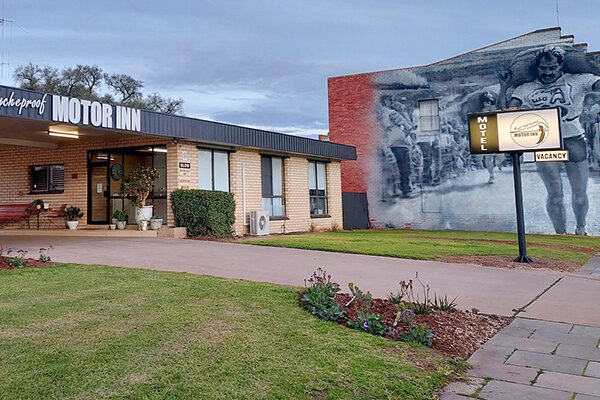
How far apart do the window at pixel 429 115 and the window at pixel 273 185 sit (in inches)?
428

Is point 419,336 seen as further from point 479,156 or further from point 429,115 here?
point 429,115

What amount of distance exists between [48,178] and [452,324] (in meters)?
15.4

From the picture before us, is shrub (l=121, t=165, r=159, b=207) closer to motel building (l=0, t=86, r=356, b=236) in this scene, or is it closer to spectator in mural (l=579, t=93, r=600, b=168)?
motel building (l=0, t=86, r=356, b=236)

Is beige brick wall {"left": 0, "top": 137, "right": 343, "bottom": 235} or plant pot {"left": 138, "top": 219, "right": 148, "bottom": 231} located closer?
plant pot {"left": 138, "top": 219, "right": 148, "bottom": 231}

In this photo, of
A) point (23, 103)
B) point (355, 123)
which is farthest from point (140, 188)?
point (355, 123)

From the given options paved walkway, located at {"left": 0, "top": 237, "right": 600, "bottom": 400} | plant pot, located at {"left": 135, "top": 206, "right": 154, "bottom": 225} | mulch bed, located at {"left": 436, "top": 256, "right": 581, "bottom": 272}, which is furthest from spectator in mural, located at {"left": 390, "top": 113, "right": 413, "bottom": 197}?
plant pot, located at {"left": 135, "top": 206, "right": 154, "bottom": 225}

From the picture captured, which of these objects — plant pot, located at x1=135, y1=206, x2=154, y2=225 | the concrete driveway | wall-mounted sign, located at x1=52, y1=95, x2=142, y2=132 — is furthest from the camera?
plant pot, located at x1=135, y1=206, x2=154, y2=225

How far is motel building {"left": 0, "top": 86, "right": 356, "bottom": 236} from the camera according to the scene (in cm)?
1370

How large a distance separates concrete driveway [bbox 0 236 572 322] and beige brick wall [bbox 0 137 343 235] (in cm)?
345

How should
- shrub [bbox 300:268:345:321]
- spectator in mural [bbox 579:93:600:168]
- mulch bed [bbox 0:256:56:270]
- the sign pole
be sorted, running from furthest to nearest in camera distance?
spectator in mural [bbox 579:93:600:168]
the sign pole
mulch bed [bbox 0:256:56:270]
shrub [bbox 300:268:345:321]

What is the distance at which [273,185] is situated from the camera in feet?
61.2

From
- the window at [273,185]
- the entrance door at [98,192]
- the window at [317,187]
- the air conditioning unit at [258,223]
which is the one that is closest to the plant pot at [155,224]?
the entrance door at [98,192]

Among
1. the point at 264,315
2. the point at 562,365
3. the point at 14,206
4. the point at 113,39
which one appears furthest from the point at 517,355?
the point at 113,39

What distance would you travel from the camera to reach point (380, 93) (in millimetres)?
27250
